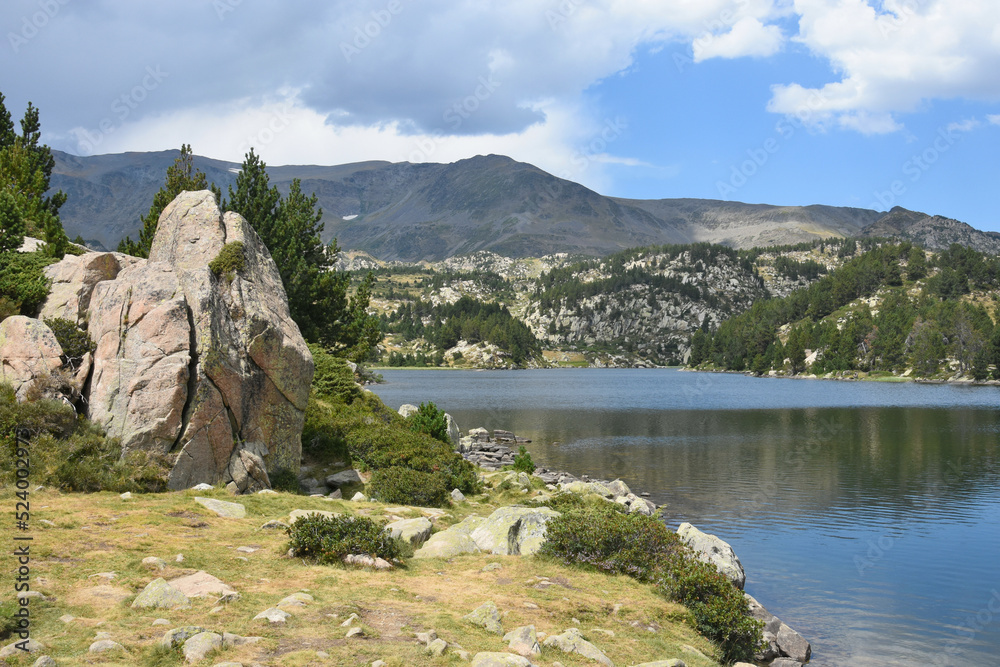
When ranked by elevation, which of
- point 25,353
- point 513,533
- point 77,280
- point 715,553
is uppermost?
point 77,280

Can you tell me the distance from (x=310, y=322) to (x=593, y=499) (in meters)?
29.6

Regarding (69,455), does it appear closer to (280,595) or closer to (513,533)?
(280,595)

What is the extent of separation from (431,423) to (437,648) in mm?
29618

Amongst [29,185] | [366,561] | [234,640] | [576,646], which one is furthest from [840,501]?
[29,185]

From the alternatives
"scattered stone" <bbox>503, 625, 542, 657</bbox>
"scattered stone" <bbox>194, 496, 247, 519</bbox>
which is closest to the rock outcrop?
"scattered stone" <bbox>194, 496, 247, 519</bbox>

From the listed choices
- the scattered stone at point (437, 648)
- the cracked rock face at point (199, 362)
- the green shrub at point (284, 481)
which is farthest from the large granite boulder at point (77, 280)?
the scattered stone at point (437, 648)

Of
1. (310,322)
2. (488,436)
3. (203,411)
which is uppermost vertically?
(310,322)

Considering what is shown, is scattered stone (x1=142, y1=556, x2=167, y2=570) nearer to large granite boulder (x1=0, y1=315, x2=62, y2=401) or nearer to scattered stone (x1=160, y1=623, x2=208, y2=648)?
scattered stone (x1=160, y1=623, x2=208, y2=648)

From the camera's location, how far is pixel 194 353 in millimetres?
24781

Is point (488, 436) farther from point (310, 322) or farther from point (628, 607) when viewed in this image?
point (628, 607)

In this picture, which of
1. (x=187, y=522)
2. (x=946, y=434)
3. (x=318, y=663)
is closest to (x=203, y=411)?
(x=187, y=522)

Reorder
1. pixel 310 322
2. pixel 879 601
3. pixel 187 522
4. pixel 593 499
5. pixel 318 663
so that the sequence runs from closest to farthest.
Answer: pixel 318 663
pixel 187 522
pixel 879 601
pixel 593 499
pixel 310 322

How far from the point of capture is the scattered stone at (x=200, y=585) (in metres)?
13.6

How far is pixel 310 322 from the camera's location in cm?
5212
